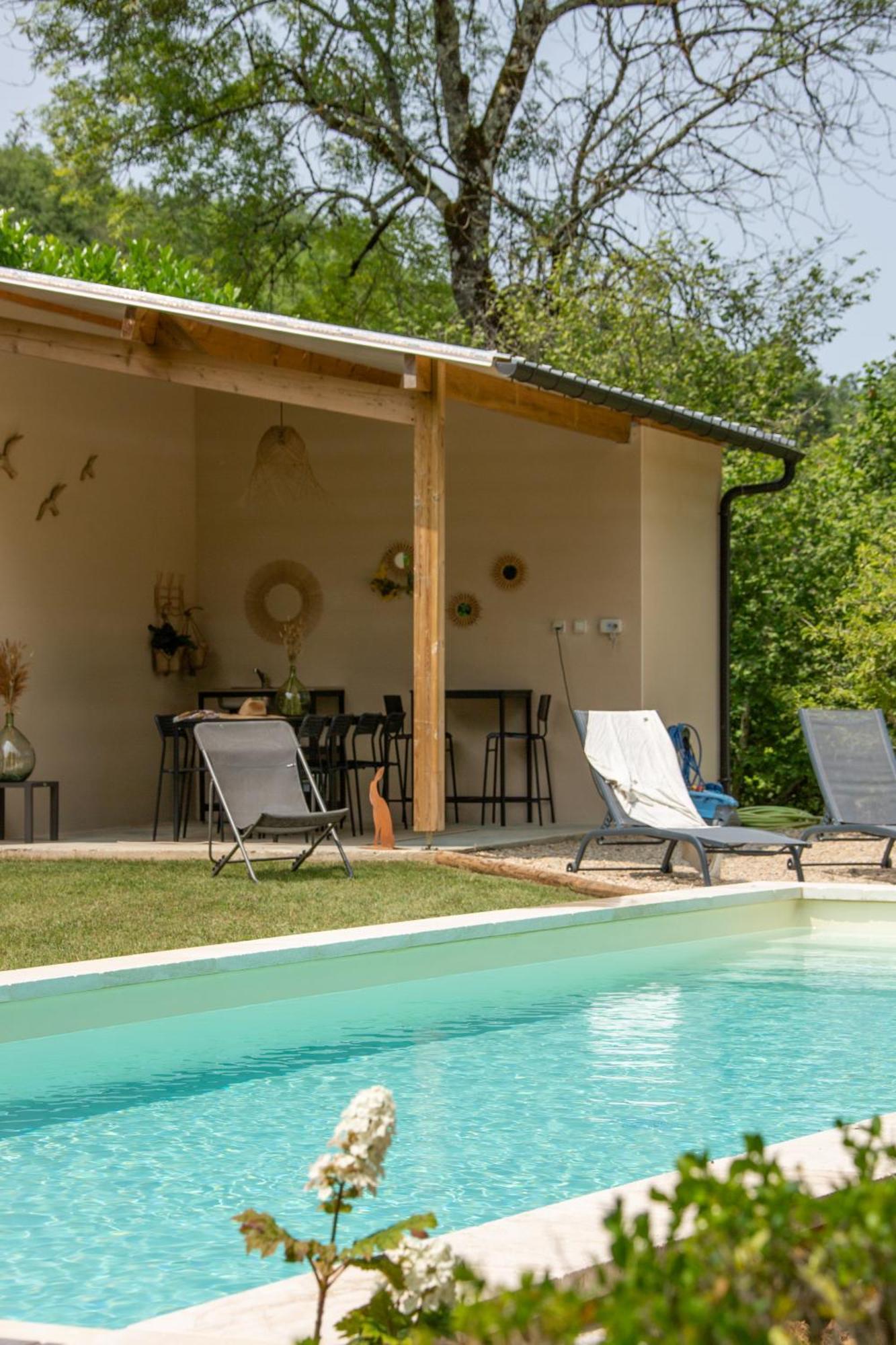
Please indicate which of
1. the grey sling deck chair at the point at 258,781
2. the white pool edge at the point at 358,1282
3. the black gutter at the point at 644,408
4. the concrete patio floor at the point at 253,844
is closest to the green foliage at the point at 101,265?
the black gutter at the point at 644,408

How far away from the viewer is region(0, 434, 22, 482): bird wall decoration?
10547 millimetres

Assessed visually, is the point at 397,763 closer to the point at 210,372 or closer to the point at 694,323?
the point at 210,372

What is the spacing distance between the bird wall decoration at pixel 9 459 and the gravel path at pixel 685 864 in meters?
4.09

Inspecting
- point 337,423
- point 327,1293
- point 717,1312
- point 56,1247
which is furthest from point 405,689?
point 717,1312

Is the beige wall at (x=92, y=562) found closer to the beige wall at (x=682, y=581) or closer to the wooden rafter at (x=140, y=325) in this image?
the wooden rafter at (x=140, y=325)

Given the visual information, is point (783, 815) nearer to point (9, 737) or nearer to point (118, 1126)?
point (9, 737)

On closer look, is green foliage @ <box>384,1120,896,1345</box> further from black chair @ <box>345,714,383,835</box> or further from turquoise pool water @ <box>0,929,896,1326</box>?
black chair @ <box>345,714,383,835</box>

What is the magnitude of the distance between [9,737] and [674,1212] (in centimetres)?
875

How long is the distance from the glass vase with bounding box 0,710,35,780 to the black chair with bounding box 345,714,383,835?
2.06 m

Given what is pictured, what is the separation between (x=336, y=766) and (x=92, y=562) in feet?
8.25

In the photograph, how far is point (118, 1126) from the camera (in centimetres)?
444

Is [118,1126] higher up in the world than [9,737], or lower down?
lower down

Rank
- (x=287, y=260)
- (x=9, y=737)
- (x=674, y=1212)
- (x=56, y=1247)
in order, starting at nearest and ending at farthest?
(x=674, y=1212) → (x=56, y=1247) → (x=9, y=737) → (x=287, y=260)

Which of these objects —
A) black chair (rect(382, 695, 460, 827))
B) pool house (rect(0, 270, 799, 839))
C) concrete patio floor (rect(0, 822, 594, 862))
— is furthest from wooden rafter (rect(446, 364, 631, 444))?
concrete patio floor (rect(0, 822, 594, 862))
